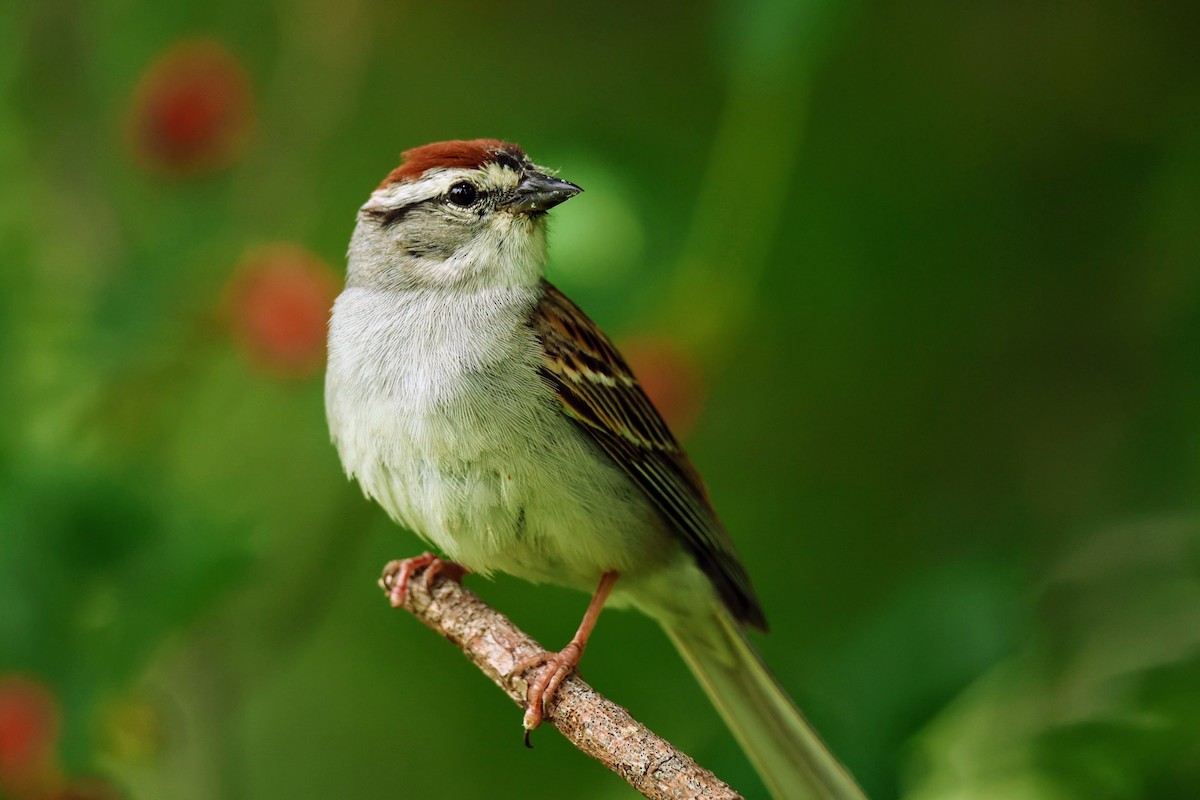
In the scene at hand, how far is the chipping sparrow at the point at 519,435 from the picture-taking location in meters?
3.22

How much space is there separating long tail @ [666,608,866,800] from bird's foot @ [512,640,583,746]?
1.93 ft

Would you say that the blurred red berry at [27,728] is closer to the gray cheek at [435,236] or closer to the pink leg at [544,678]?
the pink leg at [544,678]

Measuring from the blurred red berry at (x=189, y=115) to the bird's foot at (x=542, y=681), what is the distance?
1887 mm

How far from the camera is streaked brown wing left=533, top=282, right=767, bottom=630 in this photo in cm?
355

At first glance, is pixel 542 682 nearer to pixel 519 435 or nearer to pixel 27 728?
pixel 519 435

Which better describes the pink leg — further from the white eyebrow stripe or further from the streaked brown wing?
the white eyebrow stripe

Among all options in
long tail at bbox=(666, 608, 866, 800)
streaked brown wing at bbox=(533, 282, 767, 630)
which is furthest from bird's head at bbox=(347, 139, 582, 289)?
Answer: long tail at bbox=(666, 608, 866, 800)

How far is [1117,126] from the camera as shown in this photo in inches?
198

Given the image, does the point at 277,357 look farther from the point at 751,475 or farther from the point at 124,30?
the point at 751,475

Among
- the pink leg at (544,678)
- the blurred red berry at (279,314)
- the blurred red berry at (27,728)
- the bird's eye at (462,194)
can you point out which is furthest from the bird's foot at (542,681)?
the bird's eye at (462,194)

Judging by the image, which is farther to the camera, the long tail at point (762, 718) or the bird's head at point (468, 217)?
the bird's head at point (468, 217)

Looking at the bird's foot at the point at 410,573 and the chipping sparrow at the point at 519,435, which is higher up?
the chipping sparrow at the point at 519,435

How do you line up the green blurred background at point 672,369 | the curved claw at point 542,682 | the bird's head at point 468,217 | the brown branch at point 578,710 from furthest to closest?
the bird's head at point 468,217, the green blurred background at point 672,369, the curved claw at point 542,682, the brown branch at point 578,710

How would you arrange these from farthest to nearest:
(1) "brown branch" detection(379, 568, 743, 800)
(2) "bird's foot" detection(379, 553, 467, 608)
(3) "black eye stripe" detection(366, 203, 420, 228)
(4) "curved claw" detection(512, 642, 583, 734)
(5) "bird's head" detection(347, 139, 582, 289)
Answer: (3) "black eye stripe" detection(366, 203, 420, 228), (5) "bird's head" detection(347, 139, 582, 289), (2) "bird's foot" detection(379, 553, 467, 608), (4) "curved claw" detection(512, 642, 583, 734), (1) "brown branch" detection(379, 568, 743, 800)
